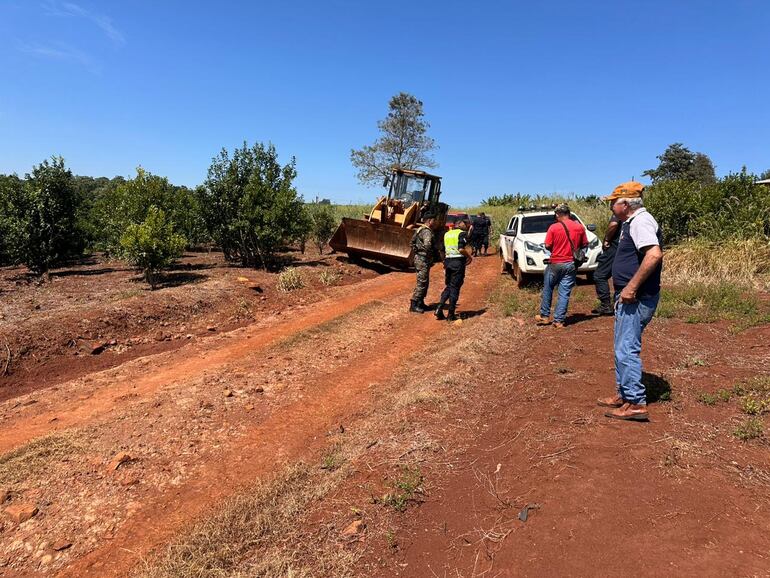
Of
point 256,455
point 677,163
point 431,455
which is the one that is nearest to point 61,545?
point 256,455

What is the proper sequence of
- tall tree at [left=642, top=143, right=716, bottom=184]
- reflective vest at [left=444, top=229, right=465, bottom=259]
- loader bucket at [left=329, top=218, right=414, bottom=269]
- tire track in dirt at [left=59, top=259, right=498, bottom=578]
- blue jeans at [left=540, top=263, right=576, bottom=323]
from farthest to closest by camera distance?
tall tree at [left=642, top=143, right=716, bottom=184], loader bucket at [left=329, top=218, right=414, bottom=269], reflective vest at [left=444, top=229, right=465, bottom=259], blue jeans at [left=540, top=263, right=576, bottom=323], tire track in dirt at [left=59, top=259, right=498, bottom=578]

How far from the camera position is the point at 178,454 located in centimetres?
433

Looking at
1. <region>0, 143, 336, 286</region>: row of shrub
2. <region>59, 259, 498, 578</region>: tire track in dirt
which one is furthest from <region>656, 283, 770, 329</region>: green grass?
<region>0, 143, 336, 286</region>: row of shrub

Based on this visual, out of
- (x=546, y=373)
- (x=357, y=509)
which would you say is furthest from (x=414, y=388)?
(x=357, y=509)

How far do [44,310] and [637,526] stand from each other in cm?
971

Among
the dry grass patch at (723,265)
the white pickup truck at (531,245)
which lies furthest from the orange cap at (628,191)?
the dry grass patch at (723,265)

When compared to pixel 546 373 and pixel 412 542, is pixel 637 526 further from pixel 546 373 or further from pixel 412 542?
pixel 546 373

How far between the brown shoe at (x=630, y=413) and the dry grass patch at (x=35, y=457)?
4722 millimetres

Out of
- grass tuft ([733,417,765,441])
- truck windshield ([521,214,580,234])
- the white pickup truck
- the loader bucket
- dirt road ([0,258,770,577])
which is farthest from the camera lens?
the loader bucket

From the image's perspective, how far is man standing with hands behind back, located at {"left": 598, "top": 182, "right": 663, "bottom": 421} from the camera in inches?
146

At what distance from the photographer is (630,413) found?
12.6 feet

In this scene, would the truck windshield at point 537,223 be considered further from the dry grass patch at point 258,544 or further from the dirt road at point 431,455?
the dry grass patch at point 258,544

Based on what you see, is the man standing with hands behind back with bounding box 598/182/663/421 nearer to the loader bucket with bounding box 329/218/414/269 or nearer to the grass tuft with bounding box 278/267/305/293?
the grass tuft with bounding box 278/267/305/293

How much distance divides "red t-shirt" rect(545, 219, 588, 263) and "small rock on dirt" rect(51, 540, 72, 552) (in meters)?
6.76
